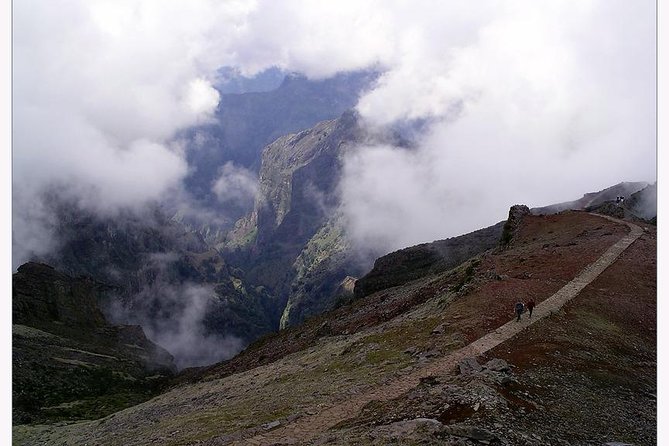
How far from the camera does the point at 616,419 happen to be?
24641 mm

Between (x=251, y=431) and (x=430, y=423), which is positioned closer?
(x=430, y=423)

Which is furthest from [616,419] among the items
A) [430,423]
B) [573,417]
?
[430,423]

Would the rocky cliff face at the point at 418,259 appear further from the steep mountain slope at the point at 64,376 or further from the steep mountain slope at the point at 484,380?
the steep mountain slope at the point at 484,380

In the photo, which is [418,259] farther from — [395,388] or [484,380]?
[484,380]

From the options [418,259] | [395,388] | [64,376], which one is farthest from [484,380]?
[64,376]

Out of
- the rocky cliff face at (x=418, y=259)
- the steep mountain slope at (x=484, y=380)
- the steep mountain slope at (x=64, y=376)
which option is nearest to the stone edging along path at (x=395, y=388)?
the steep mountain slope at (x=484, y=380)

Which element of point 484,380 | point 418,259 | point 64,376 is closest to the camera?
point 484,380

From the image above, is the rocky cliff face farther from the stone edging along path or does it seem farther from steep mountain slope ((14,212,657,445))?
the stone edging along path

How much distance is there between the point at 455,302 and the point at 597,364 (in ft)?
57.8

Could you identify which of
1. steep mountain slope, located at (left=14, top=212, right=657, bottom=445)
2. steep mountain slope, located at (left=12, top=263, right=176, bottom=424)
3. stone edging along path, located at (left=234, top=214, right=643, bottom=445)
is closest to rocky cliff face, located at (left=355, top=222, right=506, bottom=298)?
steep mountain slope, located at (left=12, top=263, right=176, bottom=424)

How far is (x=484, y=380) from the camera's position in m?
26.5

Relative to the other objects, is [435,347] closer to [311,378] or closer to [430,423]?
[311,378]
